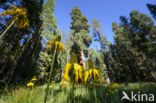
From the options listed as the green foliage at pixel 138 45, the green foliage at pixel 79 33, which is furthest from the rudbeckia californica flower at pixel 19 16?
the green foliage at pixel 138 45

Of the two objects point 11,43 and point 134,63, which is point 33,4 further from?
point 134,63

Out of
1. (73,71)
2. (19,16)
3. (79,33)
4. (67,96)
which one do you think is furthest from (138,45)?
(19,16)

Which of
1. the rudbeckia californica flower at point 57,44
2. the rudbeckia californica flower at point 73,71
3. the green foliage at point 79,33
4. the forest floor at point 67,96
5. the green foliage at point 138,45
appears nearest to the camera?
the rudbeckia californica flower at point 73,71

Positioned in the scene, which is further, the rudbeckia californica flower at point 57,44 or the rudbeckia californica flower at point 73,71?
the rudbeckia californica flower at point 57,44

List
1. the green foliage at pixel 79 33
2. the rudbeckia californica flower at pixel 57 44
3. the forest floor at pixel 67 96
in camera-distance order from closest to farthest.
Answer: the rudbeckia californica flower at pixel 57 44
the forest floor at pixel 67 96
the green foliage at pixel 79 33

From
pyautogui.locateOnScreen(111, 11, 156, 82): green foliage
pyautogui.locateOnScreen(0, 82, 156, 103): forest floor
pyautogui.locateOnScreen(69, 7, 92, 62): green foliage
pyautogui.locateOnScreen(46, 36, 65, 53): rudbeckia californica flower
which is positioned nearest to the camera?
pyautogui.locateOnScreen(46, 36, 65, 53): rudbeckia californica flower

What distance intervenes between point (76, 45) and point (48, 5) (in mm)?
8420

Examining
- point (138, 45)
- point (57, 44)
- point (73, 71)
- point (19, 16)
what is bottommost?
point (73, 71)

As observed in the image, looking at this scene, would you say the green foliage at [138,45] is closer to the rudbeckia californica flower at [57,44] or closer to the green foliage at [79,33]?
the green foliage at [79,33]

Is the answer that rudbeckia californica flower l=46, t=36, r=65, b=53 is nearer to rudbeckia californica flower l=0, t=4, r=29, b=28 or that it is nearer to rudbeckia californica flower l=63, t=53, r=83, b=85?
rudbeckia californica flower l=63, t=53, r=83, b=85

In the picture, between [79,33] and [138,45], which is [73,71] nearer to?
[79,33]

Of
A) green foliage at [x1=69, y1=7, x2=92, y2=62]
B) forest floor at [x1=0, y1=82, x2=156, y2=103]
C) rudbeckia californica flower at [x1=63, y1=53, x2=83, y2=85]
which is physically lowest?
forest floor at [x1=0, y1=82, x2=156, y2=103]

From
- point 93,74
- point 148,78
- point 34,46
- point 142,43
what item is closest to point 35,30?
point 34,46

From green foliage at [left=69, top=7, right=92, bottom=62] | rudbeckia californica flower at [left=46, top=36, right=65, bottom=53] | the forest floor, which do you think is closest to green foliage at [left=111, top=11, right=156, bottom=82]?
green foliage at [left=69, top=7, right=92, bottom=62]
